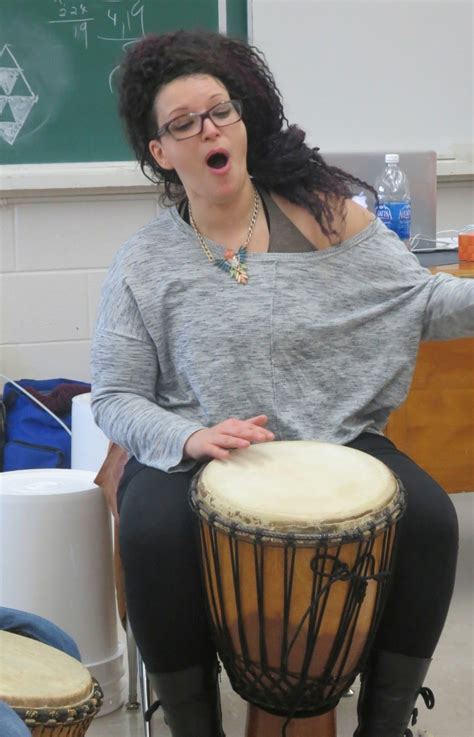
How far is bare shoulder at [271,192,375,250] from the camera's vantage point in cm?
195

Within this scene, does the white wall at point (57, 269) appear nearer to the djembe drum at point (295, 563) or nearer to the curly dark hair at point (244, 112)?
the curly dark hair at point (244, 112)

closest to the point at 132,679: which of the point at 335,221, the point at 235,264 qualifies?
the point at 235,264

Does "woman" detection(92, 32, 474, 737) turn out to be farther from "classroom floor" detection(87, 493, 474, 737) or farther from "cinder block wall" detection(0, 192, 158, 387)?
"cinder block wall" detection(0, 192, 158, 387)

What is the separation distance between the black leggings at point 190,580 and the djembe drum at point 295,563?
2.4 inches

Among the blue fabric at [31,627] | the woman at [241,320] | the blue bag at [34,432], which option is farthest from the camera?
the blue bag at [34,432]

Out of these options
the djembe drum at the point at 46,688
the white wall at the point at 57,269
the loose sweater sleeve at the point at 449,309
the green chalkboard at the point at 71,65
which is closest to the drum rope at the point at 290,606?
the djembe drum at the point at 46,688

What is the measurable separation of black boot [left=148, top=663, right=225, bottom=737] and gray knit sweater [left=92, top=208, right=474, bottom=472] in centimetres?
34

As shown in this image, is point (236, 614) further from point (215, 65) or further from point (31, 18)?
point (31, 18)

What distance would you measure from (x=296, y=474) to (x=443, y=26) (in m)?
2.57

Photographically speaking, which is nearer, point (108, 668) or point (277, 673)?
point (277, 673)

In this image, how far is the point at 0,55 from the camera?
11.4 feet

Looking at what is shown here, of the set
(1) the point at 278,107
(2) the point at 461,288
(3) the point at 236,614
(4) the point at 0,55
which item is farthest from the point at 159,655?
(4) the point at 0,55

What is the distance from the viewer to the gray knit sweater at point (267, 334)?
1876 mm

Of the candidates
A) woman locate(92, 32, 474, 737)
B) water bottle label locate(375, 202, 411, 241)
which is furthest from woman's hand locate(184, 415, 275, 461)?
water bottle label locate(375, 202, 411, 241)
